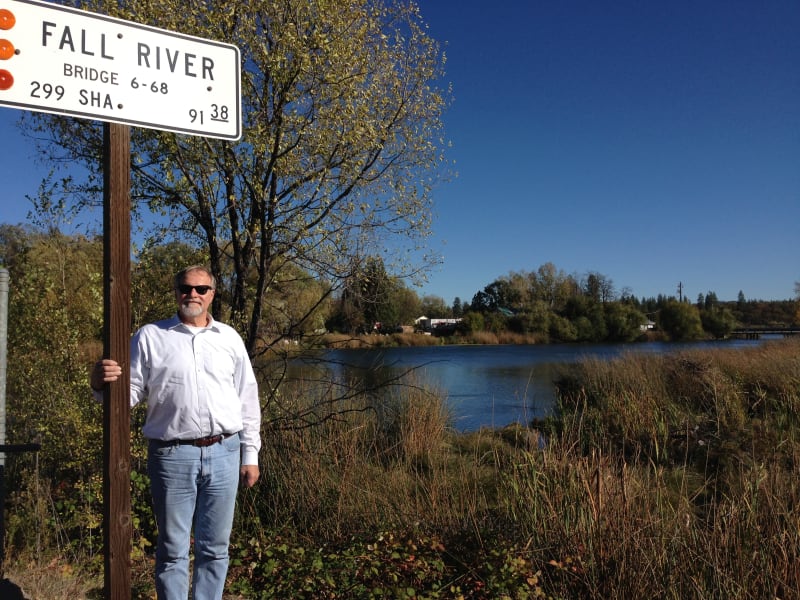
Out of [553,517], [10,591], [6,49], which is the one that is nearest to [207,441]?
[10,591]

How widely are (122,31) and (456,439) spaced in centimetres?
660

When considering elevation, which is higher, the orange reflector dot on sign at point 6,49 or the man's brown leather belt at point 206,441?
the orange reflector dot on sign at point 6,49

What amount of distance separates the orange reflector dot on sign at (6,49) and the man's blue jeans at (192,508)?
1.49 metres

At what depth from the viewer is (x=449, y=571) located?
3.34m

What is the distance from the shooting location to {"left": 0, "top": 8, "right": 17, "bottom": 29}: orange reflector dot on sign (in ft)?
6.31

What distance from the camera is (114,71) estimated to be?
209cm

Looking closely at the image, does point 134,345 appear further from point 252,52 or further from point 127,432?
point 252,52

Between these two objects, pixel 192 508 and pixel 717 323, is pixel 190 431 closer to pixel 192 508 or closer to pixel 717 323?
pixel 192 508

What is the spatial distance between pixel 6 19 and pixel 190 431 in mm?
1568

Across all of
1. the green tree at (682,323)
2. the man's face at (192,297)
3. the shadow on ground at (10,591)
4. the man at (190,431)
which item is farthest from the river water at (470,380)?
the green tree at (682,323)

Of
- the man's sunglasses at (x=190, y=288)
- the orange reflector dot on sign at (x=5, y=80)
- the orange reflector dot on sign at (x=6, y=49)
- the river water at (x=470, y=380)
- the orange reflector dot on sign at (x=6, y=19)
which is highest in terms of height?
the orange reflector dot on sign at (x=6, y=19)

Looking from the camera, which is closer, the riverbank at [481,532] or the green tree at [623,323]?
the riverbank at [481,532]

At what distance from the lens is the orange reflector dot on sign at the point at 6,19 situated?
1.92 metres

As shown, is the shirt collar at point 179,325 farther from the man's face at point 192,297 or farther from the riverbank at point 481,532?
the riverbank at point 481,532
